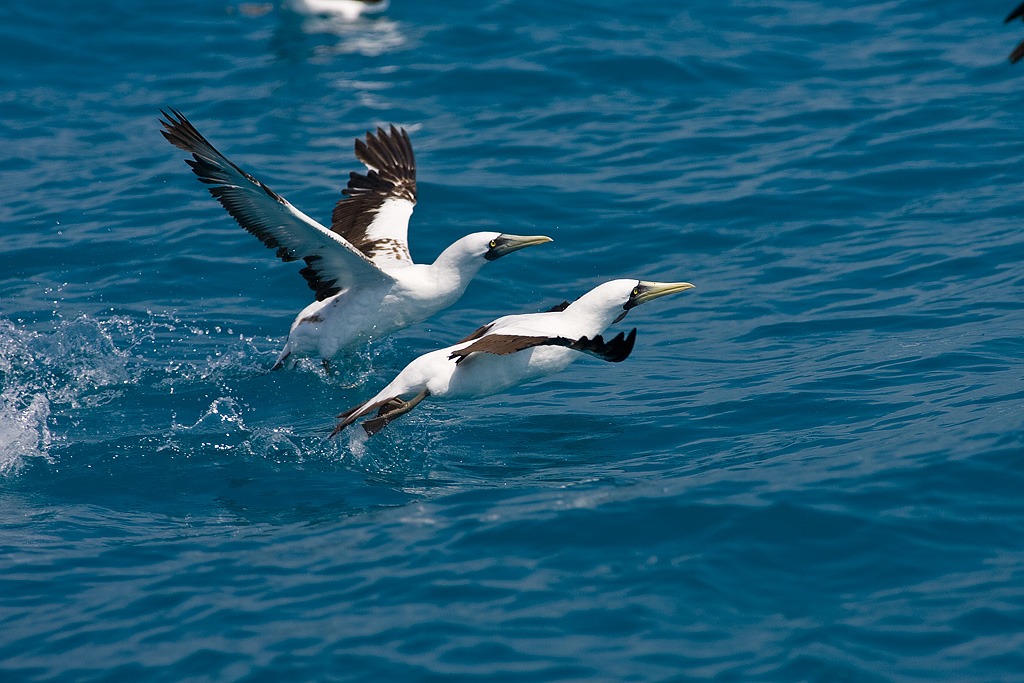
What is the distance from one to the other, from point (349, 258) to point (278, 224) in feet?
2.23

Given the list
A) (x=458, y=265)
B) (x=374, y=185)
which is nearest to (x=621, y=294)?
(x=458, y=265)

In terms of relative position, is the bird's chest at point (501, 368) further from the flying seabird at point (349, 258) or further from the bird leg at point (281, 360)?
the bird leg at point (281, 360)

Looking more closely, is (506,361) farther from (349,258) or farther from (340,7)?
(340,7)

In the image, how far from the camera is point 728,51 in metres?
16.7

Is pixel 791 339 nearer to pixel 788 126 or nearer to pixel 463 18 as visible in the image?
pixel 788 126

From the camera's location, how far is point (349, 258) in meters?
9.41

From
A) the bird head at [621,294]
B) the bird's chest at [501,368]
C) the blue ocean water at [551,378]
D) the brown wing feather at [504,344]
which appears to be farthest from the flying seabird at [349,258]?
the brown wing feather at [504,344]

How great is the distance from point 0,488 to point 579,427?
3939 mm

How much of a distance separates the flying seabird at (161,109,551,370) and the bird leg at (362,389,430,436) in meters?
1.55

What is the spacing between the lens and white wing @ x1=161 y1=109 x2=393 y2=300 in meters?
8.30

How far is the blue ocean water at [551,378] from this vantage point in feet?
18.3

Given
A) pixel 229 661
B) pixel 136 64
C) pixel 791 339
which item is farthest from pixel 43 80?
pixel 229 661

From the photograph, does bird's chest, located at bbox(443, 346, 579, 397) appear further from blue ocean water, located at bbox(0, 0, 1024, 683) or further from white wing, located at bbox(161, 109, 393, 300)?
white wing, located at bbox(161, 109, 393, 300)

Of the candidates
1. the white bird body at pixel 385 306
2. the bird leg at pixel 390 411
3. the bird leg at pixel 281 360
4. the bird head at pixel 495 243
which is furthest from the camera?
the bird leg at pixel 281 360
